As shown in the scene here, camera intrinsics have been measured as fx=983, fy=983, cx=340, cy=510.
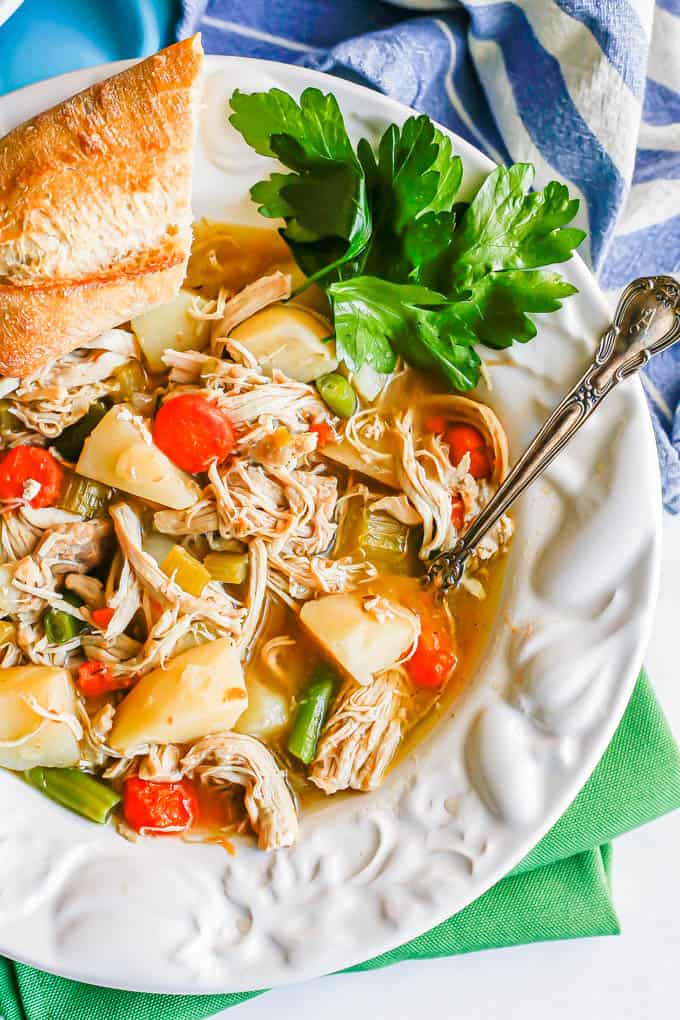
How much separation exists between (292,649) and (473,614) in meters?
0.66

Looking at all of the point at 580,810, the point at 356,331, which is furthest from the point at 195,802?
the point at 356,331

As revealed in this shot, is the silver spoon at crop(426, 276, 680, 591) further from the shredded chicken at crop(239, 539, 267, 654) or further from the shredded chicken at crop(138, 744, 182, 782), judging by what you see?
the shredded chicken at crop(138, 744, 182, 782)

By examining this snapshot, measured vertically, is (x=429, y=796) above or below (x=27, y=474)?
below

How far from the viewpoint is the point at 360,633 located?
130 inches

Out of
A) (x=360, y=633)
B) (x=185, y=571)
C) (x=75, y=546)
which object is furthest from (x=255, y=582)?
(x=75, y=546)

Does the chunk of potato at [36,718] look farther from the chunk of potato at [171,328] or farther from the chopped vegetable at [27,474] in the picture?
the chunk of potato at [171,328]

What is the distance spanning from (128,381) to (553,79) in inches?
84.2

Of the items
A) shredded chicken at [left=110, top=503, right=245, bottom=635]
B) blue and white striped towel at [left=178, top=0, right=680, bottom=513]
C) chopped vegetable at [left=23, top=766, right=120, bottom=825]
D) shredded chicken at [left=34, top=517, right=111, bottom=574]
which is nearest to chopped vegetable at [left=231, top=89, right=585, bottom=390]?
blue and white striped towel at [left=178, top=0, right=680, bottom=513]

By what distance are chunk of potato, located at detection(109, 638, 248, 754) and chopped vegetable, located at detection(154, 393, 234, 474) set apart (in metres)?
0.65

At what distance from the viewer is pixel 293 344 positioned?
341 centimetres

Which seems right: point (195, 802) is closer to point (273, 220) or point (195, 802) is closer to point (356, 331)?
point (356, 331)

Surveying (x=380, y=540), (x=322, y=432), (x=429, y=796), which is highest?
(x=322, y=432)

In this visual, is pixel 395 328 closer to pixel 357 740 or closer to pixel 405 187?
pixel 405 187

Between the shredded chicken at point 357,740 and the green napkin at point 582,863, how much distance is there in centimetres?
77
